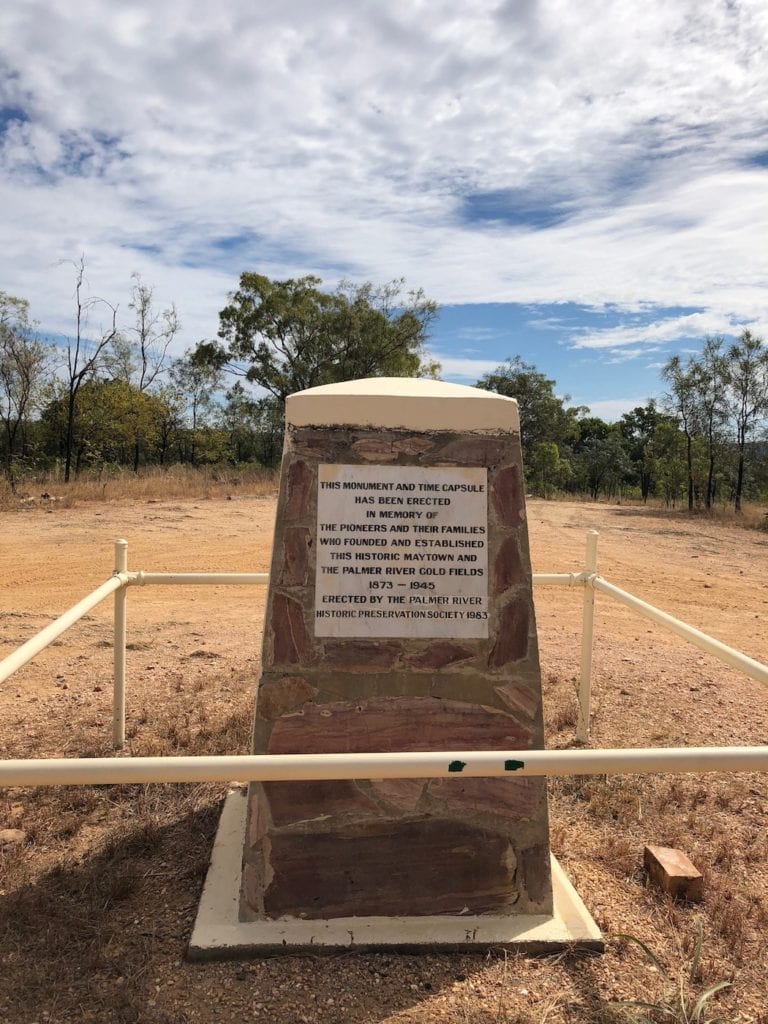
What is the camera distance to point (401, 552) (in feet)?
8.82

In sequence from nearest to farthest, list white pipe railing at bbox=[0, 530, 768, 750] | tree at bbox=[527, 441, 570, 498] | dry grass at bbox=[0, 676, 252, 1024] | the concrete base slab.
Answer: dry grass at bbox=[0, 676, 252, 1024] → the concrete base slab → white pipe railing at bbox=[0, 530, 768, 750] → tree at bbox=[527, 441, 570, 498]

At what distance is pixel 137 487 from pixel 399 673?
15445 mm

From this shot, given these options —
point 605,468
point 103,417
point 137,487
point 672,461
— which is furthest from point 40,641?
point 605,468

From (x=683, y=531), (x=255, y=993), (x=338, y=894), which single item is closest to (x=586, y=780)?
(x=338, y=894)

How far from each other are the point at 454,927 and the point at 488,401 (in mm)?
1769

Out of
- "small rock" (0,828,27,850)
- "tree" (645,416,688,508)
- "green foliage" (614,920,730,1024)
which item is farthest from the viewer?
"tree" (645,416,688,508)

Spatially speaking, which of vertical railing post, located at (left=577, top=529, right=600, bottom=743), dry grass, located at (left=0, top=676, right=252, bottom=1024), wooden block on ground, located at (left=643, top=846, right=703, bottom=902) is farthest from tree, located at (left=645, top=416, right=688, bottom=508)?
dry grass, located at (left=0, top=676, right=252, bottom=1024)

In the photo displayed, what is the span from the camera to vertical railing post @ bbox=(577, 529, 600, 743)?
12.9 feet

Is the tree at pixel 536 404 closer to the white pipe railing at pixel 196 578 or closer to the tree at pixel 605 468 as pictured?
the tree at pixel 605 468

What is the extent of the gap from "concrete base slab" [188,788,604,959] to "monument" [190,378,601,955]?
0.01 metres

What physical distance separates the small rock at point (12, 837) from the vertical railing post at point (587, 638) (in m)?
2.75

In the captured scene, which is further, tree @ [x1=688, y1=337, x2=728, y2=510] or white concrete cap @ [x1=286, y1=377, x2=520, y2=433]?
tree @ [x1=688, y1=337, x2=728, y2=510]

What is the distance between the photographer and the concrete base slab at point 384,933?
243cm

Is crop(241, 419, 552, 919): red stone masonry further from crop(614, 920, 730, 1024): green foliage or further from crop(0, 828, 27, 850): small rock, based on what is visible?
crop(0, 828, 27, 850): small rock
